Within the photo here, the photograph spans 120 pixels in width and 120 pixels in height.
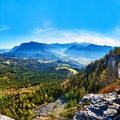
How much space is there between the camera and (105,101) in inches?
2859

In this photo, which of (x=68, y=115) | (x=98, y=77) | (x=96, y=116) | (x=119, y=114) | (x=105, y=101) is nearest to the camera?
(x=119, y=114)

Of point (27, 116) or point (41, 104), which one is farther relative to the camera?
point (41, 104)

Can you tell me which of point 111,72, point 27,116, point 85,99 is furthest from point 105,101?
point 111,72

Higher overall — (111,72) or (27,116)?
(111,72)

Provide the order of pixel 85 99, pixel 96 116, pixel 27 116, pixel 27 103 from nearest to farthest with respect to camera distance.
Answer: pixel 96 116 → pixel 85 99 → pixel 27 116 → pixel 27 103

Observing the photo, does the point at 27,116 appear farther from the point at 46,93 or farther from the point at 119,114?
Answer: the point at 119,114

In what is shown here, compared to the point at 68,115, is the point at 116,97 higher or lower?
higher

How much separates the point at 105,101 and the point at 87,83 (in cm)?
12118

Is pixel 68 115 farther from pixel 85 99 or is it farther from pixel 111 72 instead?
pixel 111 72

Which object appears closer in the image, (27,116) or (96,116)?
(96,116)

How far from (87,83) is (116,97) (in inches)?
4755

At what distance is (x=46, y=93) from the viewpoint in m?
198

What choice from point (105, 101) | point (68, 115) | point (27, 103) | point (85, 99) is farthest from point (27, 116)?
point (105, 101)

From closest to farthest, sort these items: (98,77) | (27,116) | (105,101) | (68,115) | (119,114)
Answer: (119,114)
(105,101)
(68,115)
(27,116)
(98,77)
